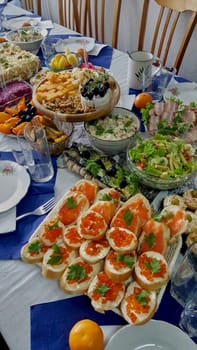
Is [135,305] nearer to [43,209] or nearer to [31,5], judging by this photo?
[43,209]

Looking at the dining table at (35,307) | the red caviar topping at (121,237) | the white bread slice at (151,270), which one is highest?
the red caviar topping at (121,237)

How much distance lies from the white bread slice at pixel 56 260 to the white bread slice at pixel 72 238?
0.05ft

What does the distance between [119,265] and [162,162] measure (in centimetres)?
39

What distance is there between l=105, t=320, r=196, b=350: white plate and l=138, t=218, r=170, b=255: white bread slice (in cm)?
17

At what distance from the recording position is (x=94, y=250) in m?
0.87

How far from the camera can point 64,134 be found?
125 centimetres

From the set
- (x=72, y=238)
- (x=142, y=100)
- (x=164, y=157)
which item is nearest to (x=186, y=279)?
(x=72, y=238)

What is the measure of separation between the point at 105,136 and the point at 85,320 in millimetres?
625

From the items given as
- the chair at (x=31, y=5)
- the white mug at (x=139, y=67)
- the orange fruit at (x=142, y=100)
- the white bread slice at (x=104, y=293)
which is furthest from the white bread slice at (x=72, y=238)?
the chair at (x=31, y=5)

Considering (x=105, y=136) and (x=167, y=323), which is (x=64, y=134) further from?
(x=167, y=323)

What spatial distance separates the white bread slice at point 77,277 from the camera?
0.83 meters

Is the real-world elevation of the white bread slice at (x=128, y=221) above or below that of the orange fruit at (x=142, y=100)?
below

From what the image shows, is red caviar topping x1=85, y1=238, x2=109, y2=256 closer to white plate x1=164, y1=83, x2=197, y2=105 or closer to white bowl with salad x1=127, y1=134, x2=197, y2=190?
white bowl with salad x1=127, y1=134, x2=197, y2=190

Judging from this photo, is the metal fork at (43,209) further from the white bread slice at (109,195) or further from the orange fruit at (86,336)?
the orange fruit at (86,336)
